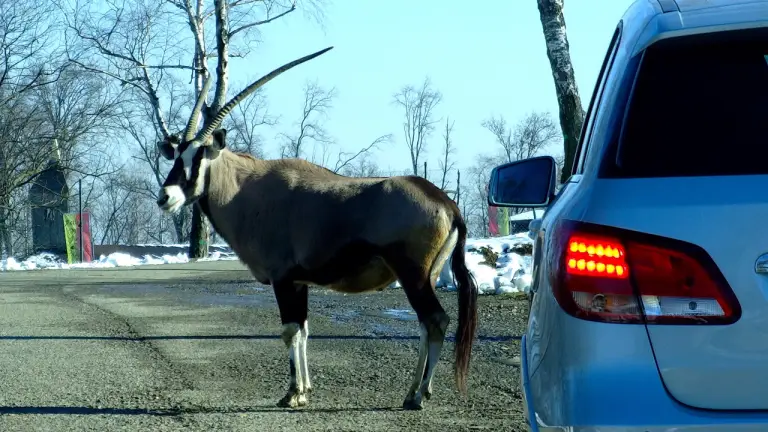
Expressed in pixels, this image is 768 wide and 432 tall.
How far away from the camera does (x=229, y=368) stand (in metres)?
8.29

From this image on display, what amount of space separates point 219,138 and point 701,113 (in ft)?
19.5

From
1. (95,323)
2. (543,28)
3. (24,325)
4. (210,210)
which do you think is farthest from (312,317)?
(543,28)

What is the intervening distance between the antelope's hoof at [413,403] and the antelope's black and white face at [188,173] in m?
→ 2.48

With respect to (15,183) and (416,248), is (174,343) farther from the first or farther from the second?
(15,183)

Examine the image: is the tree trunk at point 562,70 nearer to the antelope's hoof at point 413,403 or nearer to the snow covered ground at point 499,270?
the snow covered ground at point 499,270

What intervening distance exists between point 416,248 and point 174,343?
13.0 feet

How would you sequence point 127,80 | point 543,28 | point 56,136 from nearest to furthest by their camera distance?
point 543,28, point 127,80, point 56,136

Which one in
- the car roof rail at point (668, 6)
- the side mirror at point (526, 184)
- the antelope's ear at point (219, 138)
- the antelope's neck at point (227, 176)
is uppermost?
the antelope's ear at point (219, 138)

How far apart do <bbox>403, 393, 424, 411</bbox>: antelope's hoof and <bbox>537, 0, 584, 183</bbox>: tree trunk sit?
27.1 ft

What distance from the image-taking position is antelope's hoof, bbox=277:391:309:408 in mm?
6703

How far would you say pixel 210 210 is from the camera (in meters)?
7.92

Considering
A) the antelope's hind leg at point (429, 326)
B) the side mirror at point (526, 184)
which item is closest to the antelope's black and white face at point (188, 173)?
the antelope's hind leg at point (429, 326)

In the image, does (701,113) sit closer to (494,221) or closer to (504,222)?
(504,222)

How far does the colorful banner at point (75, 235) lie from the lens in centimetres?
3494
